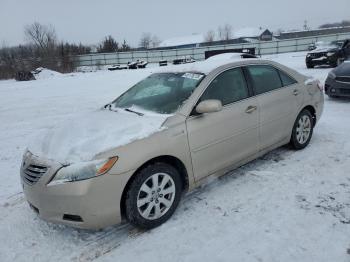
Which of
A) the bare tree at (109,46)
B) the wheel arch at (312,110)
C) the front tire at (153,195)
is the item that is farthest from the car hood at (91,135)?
the bare tree at (109,46)

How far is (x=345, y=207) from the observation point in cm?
347

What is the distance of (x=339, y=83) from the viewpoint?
325 inches

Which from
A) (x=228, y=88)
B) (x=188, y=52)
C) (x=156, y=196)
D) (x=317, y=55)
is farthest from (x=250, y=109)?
(x=188, y=52)

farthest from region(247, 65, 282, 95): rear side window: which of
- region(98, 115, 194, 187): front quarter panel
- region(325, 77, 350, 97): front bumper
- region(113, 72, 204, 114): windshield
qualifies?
region(325, 77, 350, 97): front bumper

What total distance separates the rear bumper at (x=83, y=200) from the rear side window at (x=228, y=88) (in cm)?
147

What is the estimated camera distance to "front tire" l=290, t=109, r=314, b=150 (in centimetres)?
504

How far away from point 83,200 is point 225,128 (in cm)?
181

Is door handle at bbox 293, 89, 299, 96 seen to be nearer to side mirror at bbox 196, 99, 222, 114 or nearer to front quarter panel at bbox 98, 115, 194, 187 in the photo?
side mirror at bbox 196, 99, 222, 114

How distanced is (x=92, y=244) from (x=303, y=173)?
2.80m

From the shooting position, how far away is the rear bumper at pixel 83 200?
9.48ft

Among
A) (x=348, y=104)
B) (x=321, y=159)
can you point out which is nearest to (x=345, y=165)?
(x=321, y=159)

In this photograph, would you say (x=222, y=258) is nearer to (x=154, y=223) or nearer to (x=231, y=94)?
(x=154, y=223)

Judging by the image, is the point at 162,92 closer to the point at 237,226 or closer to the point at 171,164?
the point at 171,164

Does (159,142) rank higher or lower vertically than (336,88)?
higher
